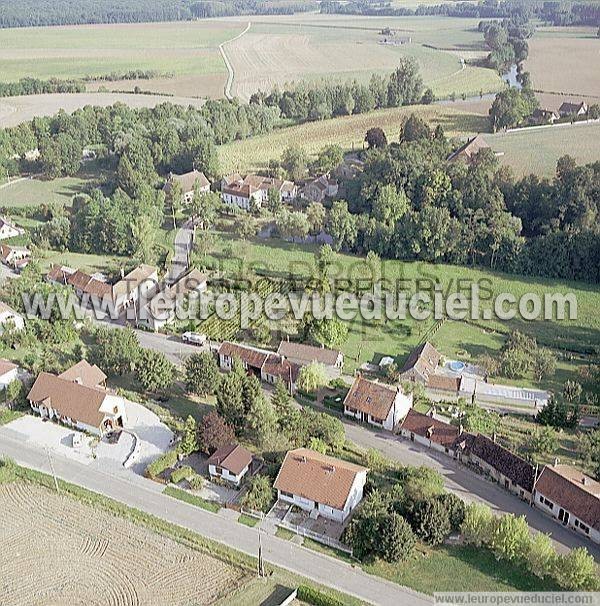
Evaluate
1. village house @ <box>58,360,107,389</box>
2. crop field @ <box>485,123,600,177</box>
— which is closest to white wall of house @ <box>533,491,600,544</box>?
village house @ <box>58,360,107,389</box>

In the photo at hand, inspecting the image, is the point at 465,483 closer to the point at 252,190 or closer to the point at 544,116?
the point at 252,190

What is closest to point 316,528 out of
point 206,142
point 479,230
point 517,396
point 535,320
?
point 517,396

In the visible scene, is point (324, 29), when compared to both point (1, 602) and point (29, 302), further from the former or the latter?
point (1, 602)

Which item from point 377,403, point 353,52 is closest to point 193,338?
point 377,403

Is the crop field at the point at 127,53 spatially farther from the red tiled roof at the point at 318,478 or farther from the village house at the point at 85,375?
the red tiled roof at the point at 318,478

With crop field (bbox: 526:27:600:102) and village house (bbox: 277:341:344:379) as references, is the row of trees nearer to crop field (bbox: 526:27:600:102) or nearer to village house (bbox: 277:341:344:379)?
crop field (bbox: 526:27:600:102)

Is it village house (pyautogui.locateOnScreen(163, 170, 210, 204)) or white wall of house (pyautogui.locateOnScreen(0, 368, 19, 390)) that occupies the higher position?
village house (pyautogui.locateOnScreen(163, 170, 210, 204))
